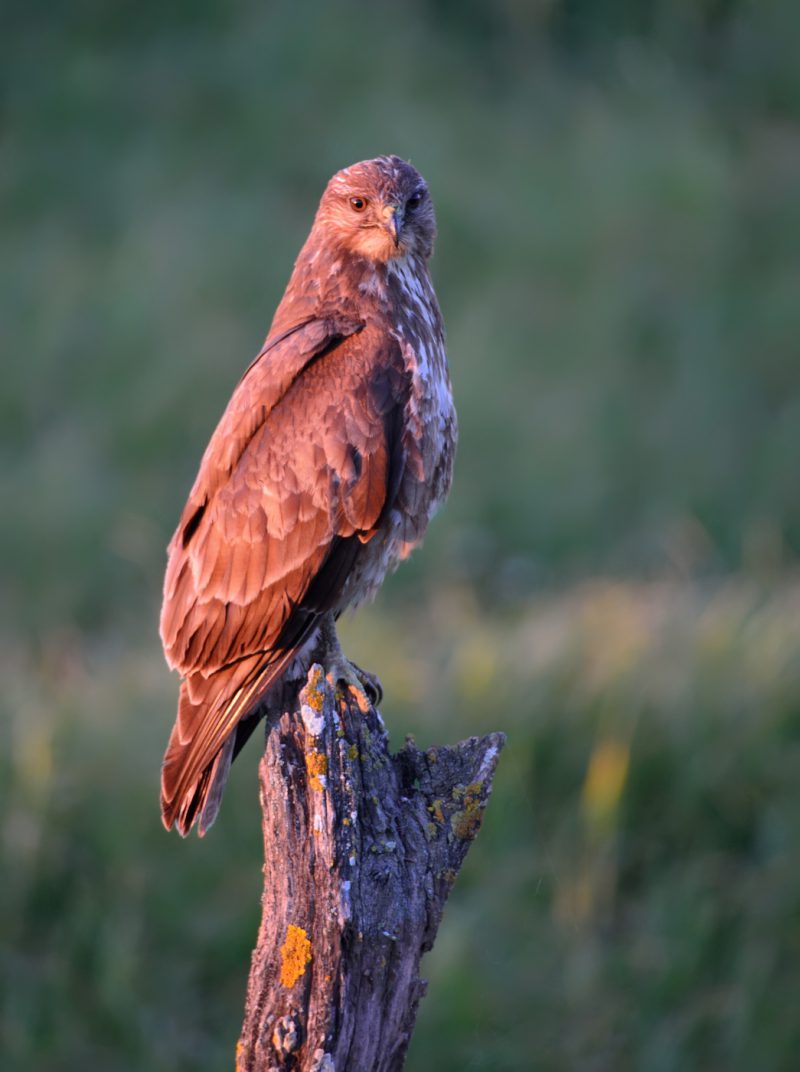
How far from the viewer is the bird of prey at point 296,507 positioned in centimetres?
497

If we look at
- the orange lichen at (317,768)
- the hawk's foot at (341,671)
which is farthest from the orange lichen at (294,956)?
the hawk's foot at (341,671)

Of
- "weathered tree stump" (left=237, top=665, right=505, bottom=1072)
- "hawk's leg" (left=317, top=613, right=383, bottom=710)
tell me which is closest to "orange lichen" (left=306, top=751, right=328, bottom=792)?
"weathered tree stump" (left=237, top=665, right=505, bottom=1072)

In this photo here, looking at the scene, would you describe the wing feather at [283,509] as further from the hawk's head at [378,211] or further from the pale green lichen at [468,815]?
the pale green lichen at [468,815]

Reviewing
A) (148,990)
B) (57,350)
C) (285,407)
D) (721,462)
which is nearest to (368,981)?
(285,407)

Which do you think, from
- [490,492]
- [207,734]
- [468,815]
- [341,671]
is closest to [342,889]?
[468,815]

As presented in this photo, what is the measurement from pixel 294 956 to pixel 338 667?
1.18 m

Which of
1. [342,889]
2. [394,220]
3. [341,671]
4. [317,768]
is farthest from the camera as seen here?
[394,220]

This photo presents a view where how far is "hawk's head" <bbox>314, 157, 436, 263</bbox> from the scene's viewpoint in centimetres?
545

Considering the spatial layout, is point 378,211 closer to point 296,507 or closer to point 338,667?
point 296,507

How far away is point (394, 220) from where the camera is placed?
5.42m

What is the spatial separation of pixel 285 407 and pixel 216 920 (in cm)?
333

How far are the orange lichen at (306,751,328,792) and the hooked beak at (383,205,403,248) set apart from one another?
74.7 inches

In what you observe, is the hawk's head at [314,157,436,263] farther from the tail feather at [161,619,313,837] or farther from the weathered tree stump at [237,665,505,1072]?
the weathered tree stump at [237,665,505,1072]

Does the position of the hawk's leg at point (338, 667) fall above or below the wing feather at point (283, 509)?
below
